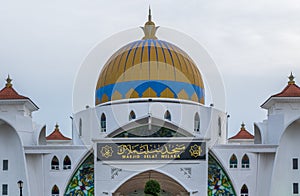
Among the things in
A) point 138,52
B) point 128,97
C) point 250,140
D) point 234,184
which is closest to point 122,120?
point 128,97

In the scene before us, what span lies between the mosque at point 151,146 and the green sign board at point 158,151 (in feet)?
0.13

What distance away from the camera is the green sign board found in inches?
1128

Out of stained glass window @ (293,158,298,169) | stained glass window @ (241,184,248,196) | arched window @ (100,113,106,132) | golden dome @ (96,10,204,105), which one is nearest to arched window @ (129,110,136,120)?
golden dome @ (96,10,204,105)

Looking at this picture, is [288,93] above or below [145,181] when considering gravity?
above

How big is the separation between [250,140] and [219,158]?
7.72 metres

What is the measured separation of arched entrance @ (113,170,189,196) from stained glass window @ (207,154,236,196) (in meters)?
1.08

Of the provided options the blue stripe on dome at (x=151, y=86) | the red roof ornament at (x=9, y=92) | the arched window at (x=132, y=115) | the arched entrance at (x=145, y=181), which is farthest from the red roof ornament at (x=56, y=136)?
the arched window at (x=132, y=115)

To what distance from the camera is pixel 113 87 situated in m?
31.5

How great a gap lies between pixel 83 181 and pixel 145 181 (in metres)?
3.06

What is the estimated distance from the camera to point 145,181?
102 feet

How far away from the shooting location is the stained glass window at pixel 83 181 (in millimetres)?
29266

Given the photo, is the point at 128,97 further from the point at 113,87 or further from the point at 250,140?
the point at 250,140

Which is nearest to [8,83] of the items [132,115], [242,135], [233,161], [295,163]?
[132,115]

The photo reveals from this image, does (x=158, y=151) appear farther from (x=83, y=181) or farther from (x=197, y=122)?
(x=83, y=181)
